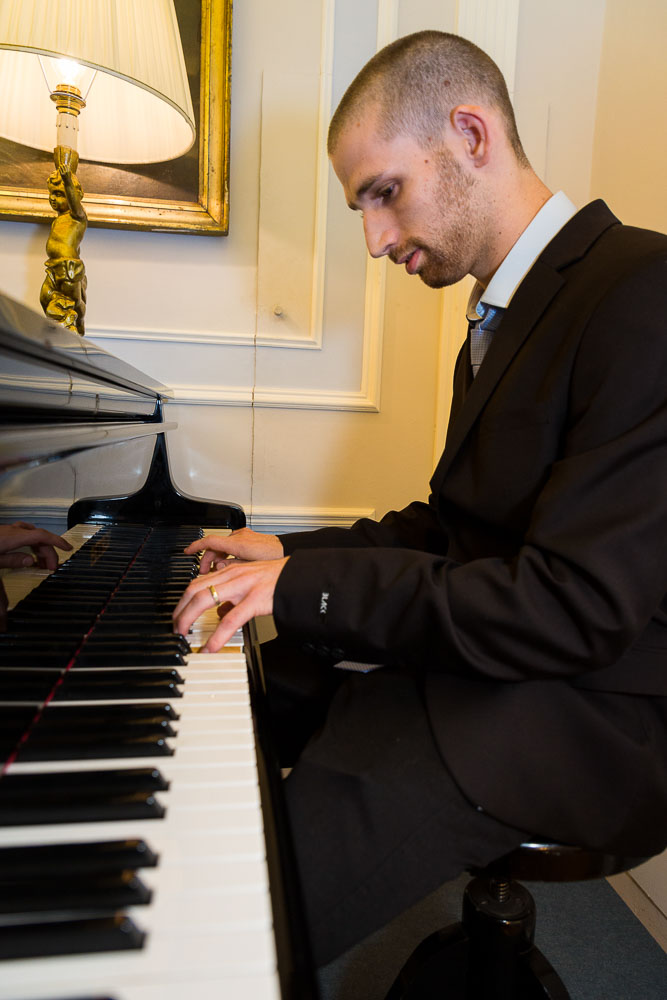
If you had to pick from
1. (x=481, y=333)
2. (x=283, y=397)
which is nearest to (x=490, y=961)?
(x=481, y=333)

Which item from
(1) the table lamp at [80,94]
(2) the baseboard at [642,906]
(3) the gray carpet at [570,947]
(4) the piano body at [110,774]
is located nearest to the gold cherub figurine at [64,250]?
(1) the table lamp at [80,94]

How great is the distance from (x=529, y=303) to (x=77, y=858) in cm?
91

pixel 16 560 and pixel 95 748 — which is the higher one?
pixel 16 560

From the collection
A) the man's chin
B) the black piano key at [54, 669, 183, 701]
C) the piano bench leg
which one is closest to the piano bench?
the piano bench leg

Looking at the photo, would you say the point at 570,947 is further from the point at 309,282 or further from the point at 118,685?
the point at 309,282

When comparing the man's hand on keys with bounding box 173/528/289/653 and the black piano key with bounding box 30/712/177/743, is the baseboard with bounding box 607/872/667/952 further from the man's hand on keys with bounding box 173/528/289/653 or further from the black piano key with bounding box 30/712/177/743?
the black piano key with bounding box 30/712/177/743

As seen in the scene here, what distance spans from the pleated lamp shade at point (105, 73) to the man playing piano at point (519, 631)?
1020mm

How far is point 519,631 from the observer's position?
32.4 inches

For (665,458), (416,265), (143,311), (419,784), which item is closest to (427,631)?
(419,784)

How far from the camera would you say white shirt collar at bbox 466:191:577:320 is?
1.18 metres

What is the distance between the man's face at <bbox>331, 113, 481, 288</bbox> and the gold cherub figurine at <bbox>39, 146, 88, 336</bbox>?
723 millimetres

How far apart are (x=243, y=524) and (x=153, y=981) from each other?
139 cm

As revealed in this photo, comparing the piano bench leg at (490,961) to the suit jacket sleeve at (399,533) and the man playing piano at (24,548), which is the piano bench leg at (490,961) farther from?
the man playing piano at (24,548)

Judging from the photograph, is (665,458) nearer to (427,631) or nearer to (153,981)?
(427,631)
